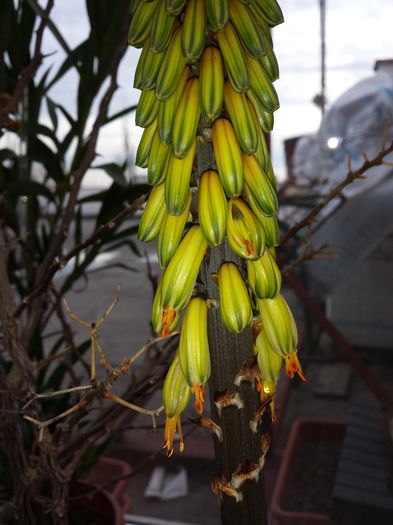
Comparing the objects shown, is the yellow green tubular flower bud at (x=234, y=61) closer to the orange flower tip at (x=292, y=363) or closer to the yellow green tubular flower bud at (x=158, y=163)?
the yellow green tubular flower bud at (x=158, y=163)

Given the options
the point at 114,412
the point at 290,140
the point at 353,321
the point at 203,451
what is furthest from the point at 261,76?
the point at 290,140

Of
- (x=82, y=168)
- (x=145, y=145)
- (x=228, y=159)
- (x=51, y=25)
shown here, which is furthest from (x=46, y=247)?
(x=228, y=159)

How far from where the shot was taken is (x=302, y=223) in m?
0.81

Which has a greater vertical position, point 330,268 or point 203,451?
point 330,268

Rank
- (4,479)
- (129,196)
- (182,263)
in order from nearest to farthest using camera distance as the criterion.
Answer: (182,263) → (4,479) → (129,196)

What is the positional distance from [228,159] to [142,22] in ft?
0.58

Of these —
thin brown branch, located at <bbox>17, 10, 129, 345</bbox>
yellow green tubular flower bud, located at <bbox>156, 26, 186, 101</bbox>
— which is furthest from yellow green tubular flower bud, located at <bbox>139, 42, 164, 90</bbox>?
thin brown branch, located at <bbox>17, 10, 129, 345</bbox>

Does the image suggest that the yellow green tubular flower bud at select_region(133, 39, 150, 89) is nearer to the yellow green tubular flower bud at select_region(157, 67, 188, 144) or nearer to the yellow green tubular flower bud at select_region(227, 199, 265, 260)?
the yellow green tubular flower bud at select_region(157, 67, 188, 144)

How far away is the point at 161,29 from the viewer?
1.77 feet

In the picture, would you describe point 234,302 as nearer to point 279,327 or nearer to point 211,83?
point 279,327

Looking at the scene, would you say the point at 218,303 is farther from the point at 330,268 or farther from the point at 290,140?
the point at 290,140

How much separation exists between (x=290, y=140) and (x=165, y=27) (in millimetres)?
8119

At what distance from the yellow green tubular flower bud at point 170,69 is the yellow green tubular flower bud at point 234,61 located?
0.13ft

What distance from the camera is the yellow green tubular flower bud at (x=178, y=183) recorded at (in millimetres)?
534
